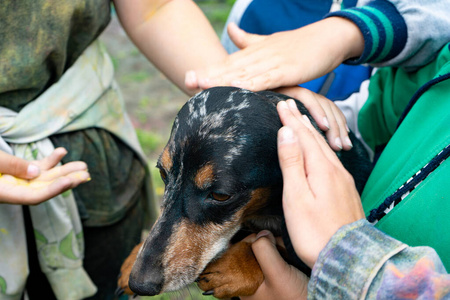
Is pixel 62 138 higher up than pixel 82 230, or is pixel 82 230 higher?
pixel 62 138

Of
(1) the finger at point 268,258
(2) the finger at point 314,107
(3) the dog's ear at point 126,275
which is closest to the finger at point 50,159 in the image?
(3) the dog's ear at point 126,275

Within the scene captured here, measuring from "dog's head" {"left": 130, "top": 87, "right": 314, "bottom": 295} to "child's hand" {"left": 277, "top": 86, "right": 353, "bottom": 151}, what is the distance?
0.43 ft

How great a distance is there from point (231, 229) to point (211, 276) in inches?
8.1

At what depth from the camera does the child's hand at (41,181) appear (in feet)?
5.21

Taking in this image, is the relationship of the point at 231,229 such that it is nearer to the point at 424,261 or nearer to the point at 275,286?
the point at 275,286

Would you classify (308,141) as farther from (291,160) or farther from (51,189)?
(51,189)

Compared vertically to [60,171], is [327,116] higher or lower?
higher

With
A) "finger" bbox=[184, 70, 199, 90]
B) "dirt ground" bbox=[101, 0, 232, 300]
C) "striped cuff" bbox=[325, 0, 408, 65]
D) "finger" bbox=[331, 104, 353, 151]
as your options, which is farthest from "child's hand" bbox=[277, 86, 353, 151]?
"dirt ground" bbox=[101, 0, 232, 300]

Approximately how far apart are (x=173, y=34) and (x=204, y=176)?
83 centimetres

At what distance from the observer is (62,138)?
1984 mm

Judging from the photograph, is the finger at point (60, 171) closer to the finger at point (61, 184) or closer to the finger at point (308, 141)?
the finger at point (61, 184)

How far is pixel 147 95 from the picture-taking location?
20.4ft

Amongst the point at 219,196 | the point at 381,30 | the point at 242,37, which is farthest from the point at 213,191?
the point at 381,30

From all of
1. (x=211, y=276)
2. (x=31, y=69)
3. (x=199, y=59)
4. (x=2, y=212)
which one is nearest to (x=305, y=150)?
(x=211, y=276)
